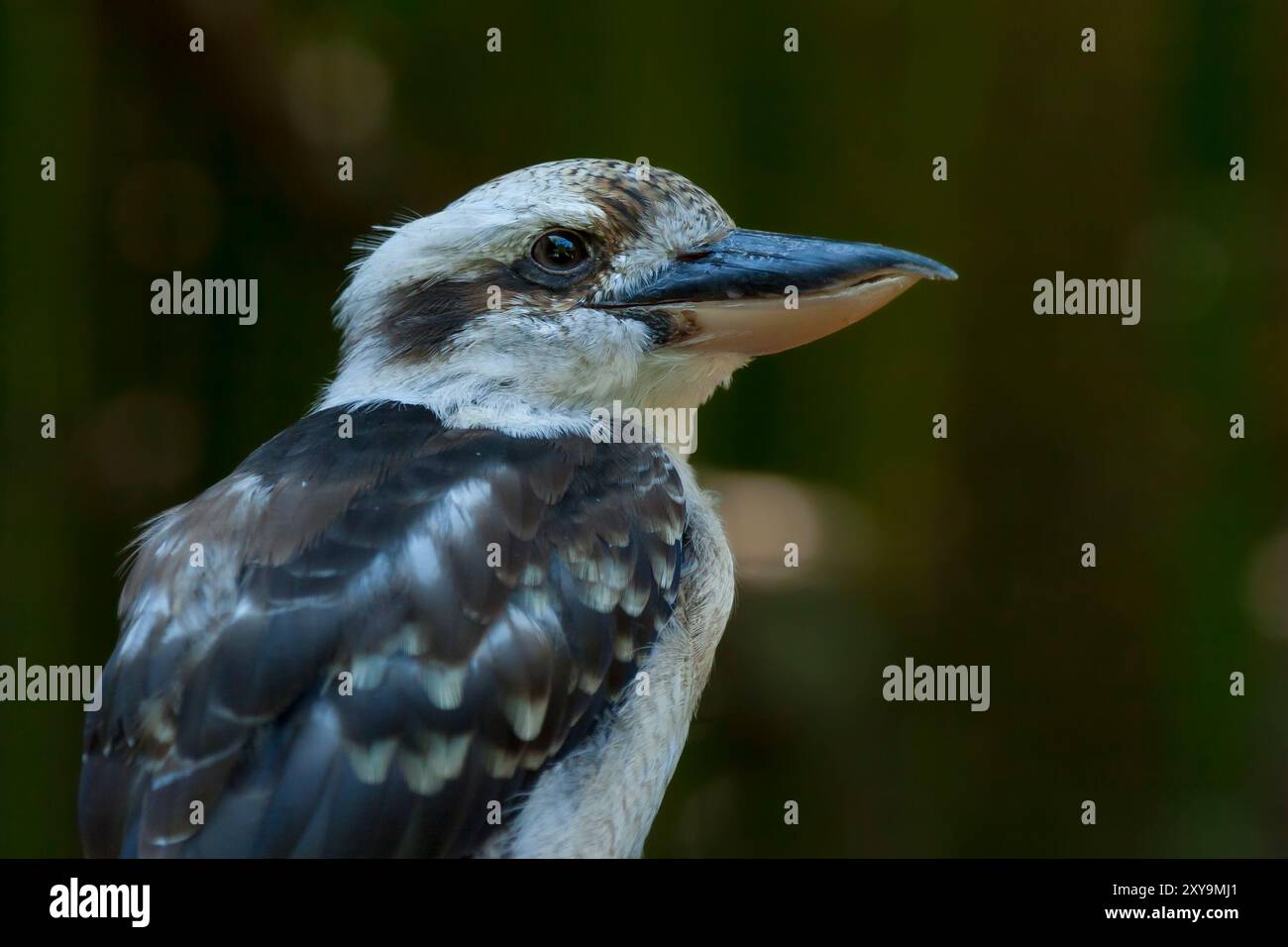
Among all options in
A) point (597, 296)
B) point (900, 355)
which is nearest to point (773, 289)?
point (597, 296)

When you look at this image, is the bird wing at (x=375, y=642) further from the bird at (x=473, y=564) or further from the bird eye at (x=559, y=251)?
the bird eye at (x=559, y=251)

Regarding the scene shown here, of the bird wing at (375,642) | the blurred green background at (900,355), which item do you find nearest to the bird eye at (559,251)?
the bird wing at (375,642)

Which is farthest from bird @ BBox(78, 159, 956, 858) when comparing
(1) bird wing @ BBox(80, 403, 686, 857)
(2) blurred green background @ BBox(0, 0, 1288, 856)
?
(2) blurred green background @ BBox(0, 0, 1288, 856)

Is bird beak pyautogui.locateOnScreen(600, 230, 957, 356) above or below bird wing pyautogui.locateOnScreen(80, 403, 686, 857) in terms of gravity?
above

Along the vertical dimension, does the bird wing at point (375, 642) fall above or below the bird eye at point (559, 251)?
below

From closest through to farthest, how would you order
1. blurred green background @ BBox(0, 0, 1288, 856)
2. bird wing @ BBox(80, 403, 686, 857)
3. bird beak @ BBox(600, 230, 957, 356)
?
bird wing @ BBox(80, 403, 686, 857)
bird beak @ BBox(600, 230, 957, 356)
blurred green background @ BBox(0, 0, 1288, 856)

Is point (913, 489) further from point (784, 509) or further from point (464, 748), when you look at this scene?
point (464, 748)

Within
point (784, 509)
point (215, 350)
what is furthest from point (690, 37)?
point (215, 350)

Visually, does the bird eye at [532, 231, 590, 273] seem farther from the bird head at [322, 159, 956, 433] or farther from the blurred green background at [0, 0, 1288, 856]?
the blurred green background at [0, 0, 1288, 856]
